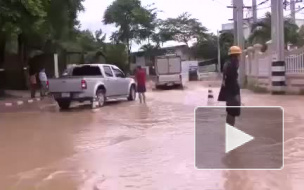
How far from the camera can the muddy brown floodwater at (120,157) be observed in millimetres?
6262

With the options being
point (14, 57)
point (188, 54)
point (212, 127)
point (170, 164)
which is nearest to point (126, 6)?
point (188, 54)

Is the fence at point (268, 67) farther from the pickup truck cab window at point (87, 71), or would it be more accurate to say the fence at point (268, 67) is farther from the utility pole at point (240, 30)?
the pickup truck cab window at point (87, 71)

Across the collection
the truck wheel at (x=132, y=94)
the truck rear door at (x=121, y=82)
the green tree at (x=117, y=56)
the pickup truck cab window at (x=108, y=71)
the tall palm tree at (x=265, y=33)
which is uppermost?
the tall palm tree at (x=265, y=33)

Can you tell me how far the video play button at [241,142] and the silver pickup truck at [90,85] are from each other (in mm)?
5198

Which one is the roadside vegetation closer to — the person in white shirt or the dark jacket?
the person in white shirt

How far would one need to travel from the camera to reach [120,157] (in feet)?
26.3

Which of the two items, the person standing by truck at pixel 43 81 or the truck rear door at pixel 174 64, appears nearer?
the person standing by truck at pixel 43 81

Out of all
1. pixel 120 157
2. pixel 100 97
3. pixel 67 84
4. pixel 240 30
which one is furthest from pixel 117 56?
pixel 120 157

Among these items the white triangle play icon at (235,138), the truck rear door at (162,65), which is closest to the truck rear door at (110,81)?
the white triangle play icon at (235,138)

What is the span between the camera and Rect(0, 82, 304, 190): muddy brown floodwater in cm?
626

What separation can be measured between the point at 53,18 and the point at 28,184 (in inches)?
747

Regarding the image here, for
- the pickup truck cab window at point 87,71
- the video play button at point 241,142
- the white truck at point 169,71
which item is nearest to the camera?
the video play button at point 241,142

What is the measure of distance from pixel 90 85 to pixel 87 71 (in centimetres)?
162

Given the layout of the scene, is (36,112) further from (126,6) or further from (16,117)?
(126,6)
